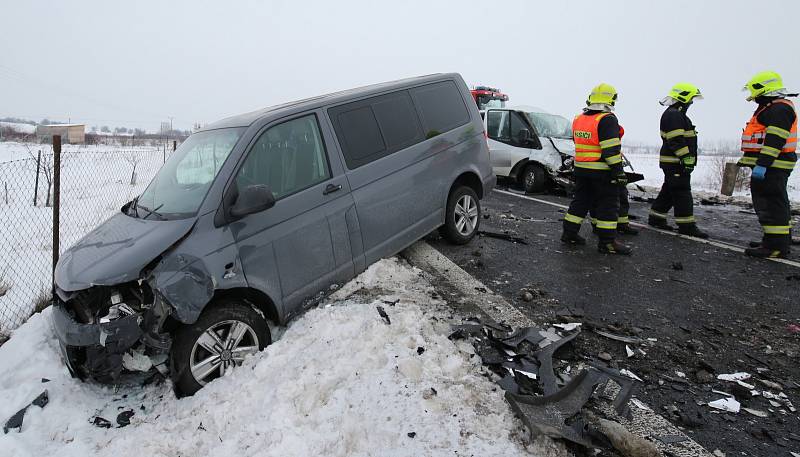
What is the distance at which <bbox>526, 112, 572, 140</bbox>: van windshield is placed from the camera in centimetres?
1018

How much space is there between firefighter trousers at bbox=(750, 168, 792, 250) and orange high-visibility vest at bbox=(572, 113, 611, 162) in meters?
1.91

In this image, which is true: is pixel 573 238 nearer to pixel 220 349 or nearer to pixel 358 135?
Answer: pixel 358 135

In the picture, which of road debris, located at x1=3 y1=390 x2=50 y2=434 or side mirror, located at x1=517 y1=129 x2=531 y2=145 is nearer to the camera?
road debris, located at x1=3 y1=390 x2=50 y2=434

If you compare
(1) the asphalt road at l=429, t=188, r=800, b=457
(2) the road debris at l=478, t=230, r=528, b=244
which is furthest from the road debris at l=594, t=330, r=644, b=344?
(2) the road debris at l=478, t=230, r=528, b=244

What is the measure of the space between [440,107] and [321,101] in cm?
165

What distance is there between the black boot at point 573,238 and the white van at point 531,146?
3858 mm

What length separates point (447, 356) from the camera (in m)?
2.92

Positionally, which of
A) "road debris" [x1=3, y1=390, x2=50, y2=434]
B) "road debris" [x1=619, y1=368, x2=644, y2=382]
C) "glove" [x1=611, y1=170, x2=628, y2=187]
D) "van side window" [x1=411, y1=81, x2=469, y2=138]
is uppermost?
"van side window" [x1=411, y1=81, x2=469, y2=138]

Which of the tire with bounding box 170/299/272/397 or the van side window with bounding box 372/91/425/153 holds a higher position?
the van side window with bounding box 372/91/425/153

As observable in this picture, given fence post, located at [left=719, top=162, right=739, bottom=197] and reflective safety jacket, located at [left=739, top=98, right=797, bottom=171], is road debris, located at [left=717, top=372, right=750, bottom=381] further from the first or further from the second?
fence post, located at [left=719, top=162, right=739, bottom=197]

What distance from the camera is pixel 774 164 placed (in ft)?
17.7

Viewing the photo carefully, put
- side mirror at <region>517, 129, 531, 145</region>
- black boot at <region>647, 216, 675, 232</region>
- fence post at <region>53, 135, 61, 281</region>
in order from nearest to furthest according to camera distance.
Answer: fence post at <region>53, 135, 61, 281</region>
black boot at <region>647, 216, 675, 232</region>
side mirror at <region>517, 129, 531, 145</region>

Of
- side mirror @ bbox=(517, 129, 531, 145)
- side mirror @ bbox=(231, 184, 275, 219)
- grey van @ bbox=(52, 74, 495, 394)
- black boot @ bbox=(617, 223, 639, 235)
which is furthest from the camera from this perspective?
side mirror @ bbox=(517, 129, 531, 145)

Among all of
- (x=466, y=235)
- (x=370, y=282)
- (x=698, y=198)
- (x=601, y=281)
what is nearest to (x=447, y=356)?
(x=370, y=282)
